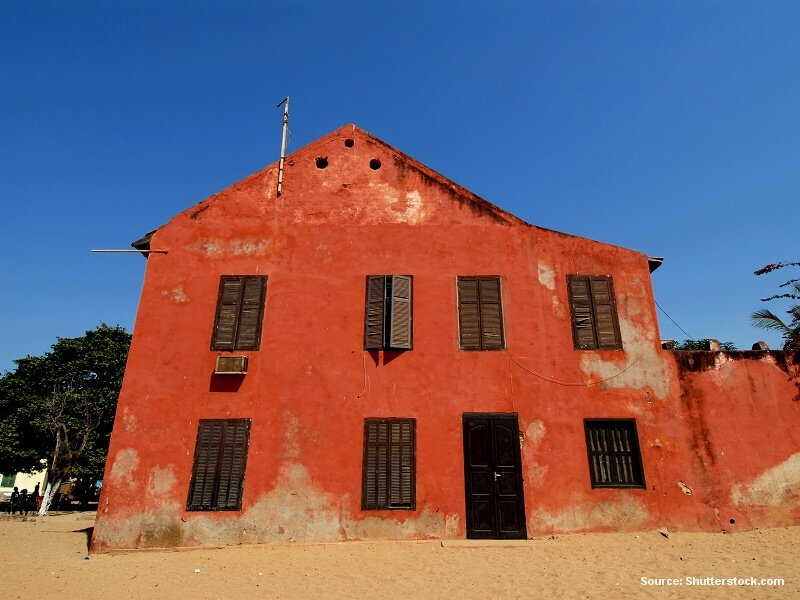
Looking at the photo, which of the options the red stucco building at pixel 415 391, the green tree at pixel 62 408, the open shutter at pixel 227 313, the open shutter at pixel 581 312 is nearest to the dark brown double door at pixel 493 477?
the red stucco building at pixel 415 391

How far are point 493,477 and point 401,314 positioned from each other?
3.94 m

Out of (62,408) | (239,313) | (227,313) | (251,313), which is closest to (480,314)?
(251,313)

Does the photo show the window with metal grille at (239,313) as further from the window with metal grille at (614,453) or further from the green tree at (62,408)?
the green tree at (62,408)

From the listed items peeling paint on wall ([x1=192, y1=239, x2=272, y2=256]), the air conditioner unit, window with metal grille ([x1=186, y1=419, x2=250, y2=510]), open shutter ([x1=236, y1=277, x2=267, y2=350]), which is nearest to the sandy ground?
window with metal grille ([x1=186, y1=419, x2=250, y2=510])

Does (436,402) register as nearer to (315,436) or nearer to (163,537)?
(315,436)

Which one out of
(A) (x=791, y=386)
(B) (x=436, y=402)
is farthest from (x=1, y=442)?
(A) (x=791, y=386)

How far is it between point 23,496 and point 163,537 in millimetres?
18386

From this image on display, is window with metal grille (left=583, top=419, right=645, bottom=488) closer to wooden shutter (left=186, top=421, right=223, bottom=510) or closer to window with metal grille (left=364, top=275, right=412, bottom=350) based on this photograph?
window with metal grille (left=364, top=275, right=412, bottom=350)

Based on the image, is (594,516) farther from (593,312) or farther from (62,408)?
(62,408)

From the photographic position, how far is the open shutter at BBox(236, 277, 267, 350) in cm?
1115

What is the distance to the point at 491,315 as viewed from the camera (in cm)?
1124

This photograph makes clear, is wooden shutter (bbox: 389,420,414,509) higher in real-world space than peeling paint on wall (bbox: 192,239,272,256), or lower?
lower

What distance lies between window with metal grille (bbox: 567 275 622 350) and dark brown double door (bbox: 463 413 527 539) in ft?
8.29

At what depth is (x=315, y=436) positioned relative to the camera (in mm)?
10344
